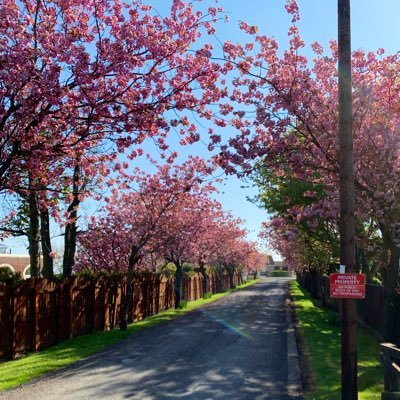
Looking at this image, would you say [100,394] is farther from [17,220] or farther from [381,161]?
[17,220]

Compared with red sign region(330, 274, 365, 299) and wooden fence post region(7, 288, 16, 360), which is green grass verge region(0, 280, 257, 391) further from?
red sign region(330, 274, 365, 299)

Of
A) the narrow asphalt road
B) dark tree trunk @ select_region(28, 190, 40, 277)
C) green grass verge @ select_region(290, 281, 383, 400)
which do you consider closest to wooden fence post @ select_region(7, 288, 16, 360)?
the narrow asphalt road

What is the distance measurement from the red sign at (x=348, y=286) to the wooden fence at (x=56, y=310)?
1008 cm

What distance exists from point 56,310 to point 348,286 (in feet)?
40.0

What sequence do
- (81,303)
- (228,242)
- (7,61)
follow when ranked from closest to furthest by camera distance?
(7,61) < (81,303) < (228,242)

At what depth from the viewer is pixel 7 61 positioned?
6.79 m

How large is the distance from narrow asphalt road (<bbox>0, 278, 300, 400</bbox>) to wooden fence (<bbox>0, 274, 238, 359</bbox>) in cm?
248

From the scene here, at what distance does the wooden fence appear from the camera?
1408 centimetres

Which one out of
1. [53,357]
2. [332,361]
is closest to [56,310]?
[53,357]

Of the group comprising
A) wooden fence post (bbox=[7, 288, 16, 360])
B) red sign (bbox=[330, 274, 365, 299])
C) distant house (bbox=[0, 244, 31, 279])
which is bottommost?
wooden fence post (bbox=[7, 288, 16, 360])

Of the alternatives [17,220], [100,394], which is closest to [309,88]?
[100,394]

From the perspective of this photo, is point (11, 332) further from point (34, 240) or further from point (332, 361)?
point (332, 361)

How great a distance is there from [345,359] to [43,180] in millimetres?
6488

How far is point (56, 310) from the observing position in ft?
54.9
